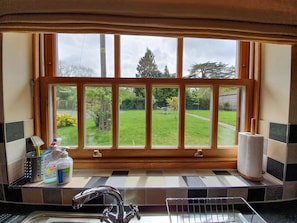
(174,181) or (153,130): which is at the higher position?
(153,130)

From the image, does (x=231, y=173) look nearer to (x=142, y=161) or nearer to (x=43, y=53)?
(x=142, y=161)

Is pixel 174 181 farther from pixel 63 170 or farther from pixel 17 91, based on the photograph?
pixel 17 91

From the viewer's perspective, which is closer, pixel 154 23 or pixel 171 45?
pixel 154 23

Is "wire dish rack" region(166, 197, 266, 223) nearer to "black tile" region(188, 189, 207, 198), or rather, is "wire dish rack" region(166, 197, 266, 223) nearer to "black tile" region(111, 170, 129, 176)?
"black tile" region(188, 189, 207, 198)

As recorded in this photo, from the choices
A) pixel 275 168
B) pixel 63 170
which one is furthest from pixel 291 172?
pixel 63 170

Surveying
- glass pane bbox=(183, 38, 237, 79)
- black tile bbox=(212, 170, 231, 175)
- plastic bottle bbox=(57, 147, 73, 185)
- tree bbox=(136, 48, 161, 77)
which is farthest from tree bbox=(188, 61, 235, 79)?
plastic bottle bbox=(57, 147, 73, 185)

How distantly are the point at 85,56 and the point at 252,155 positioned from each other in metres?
1.09

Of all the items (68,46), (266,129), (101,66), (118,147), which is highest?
(68,46)

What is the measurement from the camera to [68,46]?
104cm

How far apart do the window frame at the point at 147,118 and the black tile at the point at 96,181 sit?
11cm

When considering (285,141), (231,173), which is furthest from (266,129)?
(231,173)

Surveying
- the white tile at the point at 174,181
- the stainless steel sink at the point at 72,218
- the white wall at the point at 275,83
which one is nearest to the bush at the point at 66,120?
the stainless steel sink at the point at 72,218

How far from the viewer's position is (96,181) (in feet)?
2.97

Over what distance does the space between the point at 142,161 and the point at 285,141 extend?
755mm
